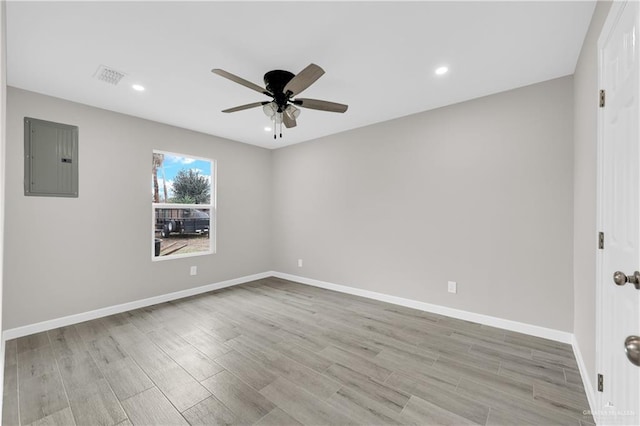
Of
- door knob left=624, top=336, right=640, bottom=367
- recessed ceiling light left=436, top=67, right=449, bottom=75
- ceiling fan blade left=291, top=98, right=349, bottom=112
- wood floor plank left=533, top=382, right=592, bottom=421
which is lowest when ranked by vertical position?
→ wood floor plank left=533, top=382, right=592, bottom=421

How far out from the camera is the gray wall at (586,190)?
170 centimetres

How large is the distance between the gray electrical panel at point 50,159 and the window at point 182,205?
88cm

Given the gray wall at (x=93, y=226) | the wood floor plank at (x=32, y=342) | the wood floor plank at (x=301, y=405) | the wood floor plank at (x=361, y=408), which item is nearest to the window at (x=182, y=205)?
the gray wall at (x=93, y=226)

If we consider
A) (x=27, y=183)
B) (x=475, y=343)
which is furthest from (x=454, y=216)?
(x=27, y=183)

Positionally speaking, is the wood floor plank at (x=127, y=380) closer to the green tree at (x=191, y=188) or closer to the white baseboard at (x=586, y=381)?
the green tree at (x=191, y=188)

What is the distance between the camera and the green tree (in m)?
4.11

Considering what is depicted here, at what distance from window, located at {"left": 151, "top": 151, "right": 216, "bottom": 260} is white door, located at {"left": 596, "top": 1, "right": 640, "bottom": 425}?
448cm

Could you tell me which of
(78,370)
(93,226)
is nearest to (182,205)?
(93,226)

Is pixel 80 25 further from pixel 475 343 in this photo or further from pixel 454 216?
pixel 475 343

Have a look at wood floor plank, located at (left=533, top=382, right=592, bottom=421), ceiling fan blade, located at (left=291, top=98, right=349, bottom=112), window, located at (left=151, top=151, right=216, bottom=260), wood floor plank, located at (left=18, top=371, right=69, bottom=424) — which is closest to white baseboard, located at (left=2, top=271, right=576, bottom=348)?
window, located at (left=151, top=151, right=216, bottom=260)

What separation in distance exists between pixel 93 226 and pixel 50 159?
0.84 metres

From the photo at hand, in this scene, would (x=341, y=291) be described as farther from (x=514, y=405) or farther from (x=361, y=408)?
(x=514, y=405)

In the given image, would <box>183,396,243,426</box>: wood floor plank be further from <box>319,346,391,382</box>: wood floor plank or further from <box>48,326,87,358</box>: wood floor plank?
<box>48,326,87,358</box>: wood floor plank

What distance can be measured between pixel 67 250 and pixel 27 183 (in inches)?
31.6
